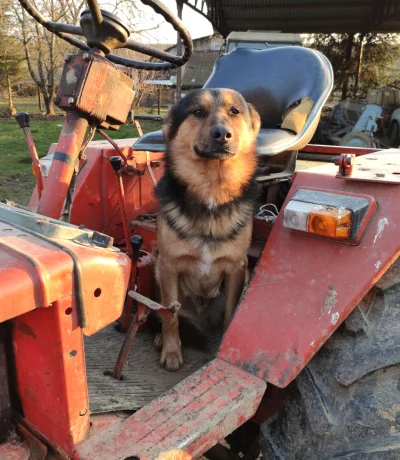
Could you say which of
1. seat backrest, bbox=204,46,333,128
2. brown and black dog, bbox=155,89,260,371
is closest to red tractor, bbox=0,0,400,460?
brown and black dog, bbox=155,89,260,371

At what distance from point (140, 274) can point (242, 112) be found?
946mm

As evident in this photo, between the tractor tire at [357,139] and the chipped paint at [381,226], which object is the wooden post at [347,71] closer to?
the tractor tire at [357,139]

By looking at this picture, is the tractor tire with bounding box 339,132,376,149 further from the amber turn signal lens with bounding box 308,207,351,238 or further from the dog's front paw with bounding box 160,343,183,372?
the amber turn signal lens with bounding box 308,207,351,238

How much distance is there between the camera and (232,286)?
198 centimetres

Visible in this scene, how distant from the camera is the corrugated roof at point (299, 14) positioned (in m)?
9.56

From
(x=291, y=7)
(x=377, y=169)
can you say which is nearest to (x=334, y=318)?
(x=377, y=169)

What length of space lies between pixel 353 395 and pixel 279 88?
185 cm

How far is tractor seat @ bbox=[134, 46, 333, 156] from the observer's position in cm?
220

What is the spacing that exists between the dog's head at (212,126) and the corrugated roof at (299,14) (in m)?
8.52

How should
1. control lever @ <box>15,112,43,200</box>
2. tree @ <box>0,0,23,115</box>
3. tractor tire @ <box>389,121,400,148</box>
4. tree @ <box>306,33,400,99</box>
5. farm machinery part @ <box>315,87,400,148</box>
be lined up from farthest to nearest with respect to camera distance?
1. tree @ <box>0,0,23,115</box>
2. tree @ <box>306,33,400,99</box>
3. tractor tire @ <box>389,121,400,148</box>
4. farm machinery part @ <box>315,87,400,148</box>
5. control lever @ <box>15,112,43,200</box>

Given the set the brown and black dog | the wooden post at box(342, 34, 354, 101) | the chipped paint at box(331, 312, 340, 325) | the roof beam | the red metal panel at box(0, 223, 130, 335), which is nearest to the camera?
the red metal panel at box(0, 223, 130, 335)

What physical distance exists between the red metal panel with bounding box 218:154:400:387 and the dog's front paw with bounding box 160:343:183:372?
496 millimetres

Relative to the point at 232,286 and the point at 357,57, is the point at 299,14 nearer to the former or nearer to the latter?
the point at 357,57

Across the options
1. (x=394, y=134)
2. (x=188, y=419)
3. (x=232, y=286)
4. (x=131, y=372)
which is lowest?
(x=394, y=134)
